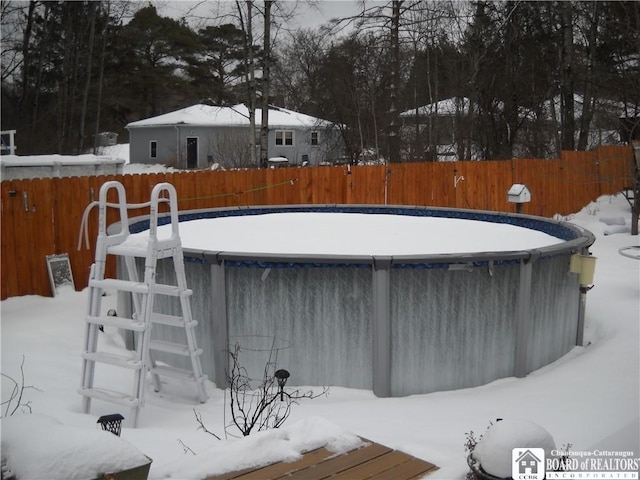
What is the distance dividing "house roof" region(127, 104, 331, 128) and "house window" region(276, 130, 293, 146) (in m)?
0.56

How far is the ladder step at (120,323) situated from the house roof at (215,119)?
24.0 meters

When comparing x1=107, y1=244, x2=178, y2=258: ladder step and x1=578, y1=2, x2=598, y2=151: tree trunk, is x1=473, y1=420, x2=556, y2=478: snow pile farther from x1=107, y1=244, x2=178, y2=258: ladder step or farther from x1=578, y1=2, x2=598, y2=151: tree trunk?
x1=578, y1=2, x2=598, y2=151: tree trunk

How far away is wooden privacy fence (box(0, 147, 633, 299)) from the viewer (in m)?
7.35

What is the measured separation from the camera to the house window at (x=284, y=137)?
29828mm

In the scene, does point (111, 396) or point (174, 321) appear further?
point (174, 321)

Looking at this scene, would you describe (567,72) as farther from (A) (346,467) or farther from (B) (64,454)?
(B) (64,454)

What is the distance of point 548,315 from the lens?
5.34m

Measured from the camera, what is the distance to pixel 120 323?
4086 millimetres

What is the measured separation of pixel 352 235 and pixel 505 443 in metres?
4.37

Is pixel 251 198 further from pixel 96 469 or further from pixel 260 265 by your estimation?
pixel 96 469

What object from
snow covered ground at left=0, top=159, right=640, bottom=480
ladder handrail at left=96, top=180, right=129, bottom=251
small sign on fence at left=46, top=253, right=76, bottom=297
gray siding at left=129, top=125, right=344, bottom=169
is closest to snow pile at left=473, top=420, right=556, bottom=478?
snow covered ground at left=0, top=159, right=640, bottom=480

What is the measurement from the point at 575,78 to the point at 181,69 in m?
20.0

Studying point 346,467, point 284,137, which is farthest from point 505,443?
point 284,137

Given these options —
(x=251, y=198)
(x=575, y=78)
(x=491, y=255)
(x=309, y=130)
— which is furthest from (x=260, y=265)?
(x=309, y=130)
